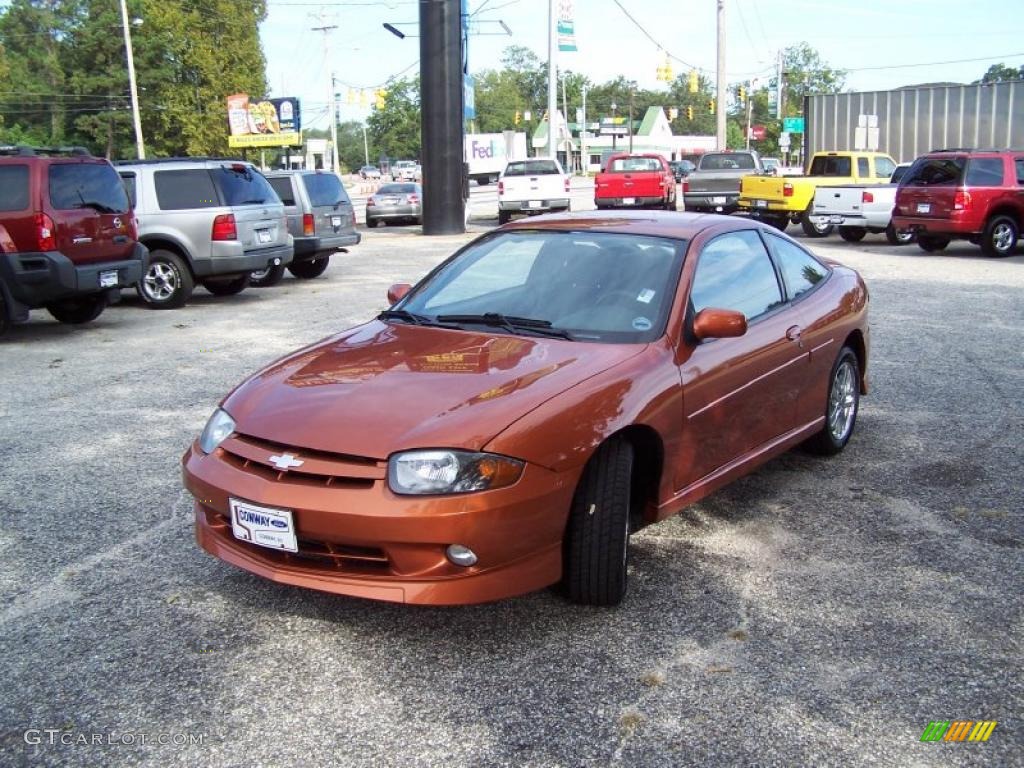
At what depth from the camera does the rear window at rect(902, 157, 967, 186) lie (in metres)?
17.2

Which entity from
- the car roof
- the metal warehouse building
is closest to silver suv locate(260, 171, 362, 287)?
the car roof

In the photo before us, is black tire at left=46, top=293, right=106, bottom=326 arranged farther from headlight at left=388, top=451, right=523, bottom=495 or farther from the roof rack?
headlight at left=388, top=451, right=523, bottom=495

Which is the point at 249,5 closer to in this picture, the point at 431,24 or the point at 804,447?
the point at 431,24

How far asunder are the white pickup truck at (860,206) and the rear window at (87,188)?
14.0m

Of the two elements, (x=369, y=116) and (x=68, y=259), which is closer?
(x=68, y=259)

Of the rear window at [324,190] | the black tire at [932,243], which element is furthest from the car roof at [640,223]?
the black tire at [932,243]

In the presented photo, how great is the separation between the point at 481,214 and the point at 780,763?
3373 cm

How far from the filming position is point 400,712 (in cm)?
323

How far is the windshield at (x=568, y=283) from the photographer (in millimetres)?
4477

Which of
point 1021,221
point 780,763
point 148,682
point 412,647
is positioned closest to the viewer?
point 780,763

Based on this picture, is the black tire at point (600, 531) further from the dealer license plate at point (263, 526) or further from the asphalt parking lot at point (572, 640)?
the dealer license plate at point (263, 526)

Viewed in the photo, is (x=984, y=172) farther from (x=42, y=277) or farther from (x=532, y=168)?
(x=42, y=277)

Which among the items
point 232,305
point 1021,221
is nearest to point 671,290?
point 232,305

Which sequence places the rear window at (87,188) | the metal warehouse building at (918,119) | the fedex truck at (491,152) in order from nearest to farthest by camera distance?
the rear window at (87,188)
the metal warehouse building at (918,119)
the fedex truck at (491,152)
